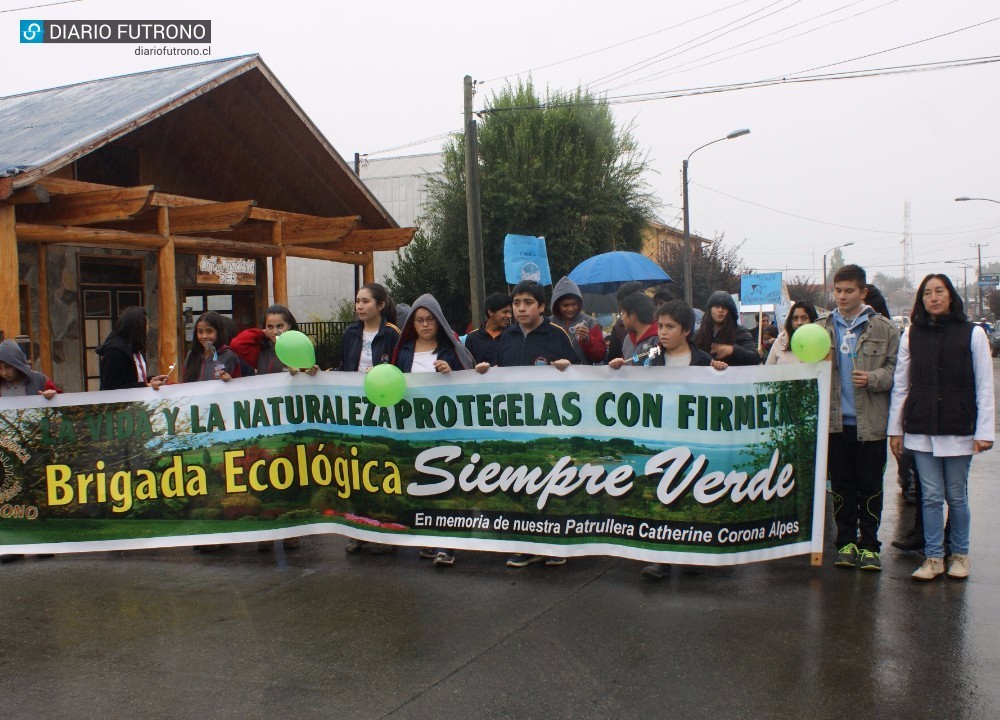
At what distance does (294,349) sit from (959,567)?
4216mm

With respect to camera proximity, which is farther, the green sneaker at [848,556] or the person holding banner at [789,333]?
the person holding banner at [789,333]

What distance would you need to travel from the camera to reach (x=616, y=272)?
44.9ft

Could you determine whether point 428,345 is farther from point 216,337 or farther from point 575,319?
point 575,319

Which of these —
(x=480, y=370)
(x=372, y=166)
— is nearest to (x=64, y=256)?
(x=480, y=370)

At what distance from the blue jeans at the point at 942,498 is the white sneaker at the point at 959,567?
3cm

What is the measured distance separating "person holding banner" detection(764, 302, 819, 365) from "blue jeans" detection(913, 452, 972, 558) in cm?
143

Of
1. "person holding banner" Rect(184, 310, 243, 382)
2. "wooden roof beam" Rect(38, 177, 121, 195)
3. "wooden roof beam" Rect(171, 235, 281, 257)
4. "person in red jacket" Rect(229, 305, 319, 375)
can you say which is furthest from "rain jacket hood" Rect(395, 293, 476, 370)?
"wooden roof beam" Rect(171, 235, 281, 257)

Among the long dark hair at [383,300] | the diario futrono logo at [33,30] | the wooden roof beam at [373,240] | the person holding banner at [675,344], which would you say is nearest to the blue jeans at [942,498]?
the person holding banner at [675,344]

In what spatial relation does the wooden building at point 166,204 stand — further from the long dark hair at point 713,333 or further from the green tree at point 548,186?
the green tree at point 548,186

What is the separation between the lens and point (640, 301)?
6.07 m

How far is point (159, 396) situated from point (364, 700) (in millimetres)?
3133

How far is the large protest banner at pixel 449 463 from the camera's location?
16.9 feet

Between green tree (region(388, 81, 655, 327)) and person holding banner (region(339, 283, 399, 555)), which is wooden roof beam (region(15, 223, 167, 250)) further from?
green tree (region(388, 81, 655, 327))

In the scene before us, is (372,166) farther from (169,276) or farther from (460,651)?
(460,651)
